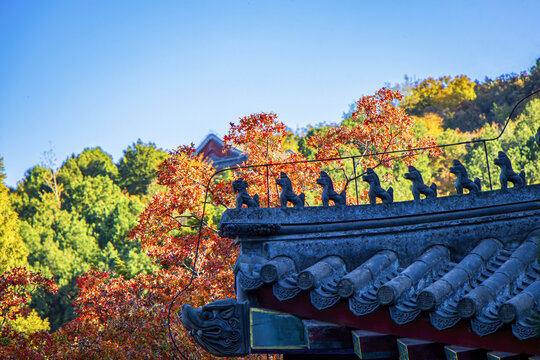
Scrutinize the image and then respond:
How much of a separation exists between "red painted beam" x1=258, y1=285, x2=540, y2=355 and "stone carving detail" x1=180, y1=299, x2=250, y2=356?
236mm

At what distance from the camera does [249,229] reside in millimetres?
4648

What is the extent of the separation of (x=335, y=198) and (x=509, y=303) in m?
1.83

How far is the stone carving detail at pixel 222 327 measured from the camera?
14.2 feet

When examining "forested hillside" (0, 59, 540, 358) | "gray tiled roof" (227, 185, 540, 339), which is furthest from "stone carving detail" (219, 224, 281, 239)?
"forested hillside" (0, 59, 540, 358)

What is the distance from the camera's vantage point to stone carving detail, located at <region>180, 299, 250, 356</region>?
14.2 ft

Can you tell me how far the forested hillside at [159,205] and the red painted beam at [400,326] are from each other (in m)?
4.12

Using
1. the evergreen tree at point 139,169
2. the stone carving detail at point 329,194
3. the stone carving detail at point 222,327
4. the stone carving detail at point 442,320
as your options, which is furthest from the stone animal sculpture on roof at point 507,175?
the evergreen tree at point 139,169

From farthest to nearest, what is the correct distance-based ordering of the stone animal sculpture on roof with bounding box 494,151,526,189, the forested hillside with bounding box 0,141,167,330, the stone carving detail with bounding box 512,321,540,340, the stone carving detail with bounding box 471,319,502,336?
1. the forested hillside with bounding box 0,141,167,330
2. the stone animal sculpture on roof with bounding box 494,151,526,189
3. the stone carving detail with bounding box 471,319,502,336
4. the stone carving detail with bounding box 512,321,540,340

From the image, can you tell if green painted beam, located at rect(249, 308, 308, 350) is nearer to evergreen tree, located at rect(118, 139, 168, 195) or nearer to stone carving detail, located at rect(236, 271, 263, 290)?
stone carving detail, located at rect(236, 271, 263, 290)

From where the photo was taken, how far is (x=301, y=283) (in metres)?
4.16

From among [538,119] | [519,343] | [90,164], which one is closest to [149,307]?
[519,343]

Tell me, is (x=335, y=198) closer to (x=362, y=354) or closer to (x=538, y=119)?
(x=362, y=354)

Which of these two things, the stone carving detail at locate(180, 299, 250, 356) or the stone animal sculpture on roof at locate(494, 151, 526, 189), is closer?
the stone carving detail at locate(180, 299, 250, 356)

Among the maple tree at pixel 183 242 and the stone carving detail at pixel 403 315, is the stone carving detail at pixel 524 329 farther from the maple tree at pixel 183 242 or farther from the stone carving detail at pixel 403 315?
the maple tree at pixel 183 242
